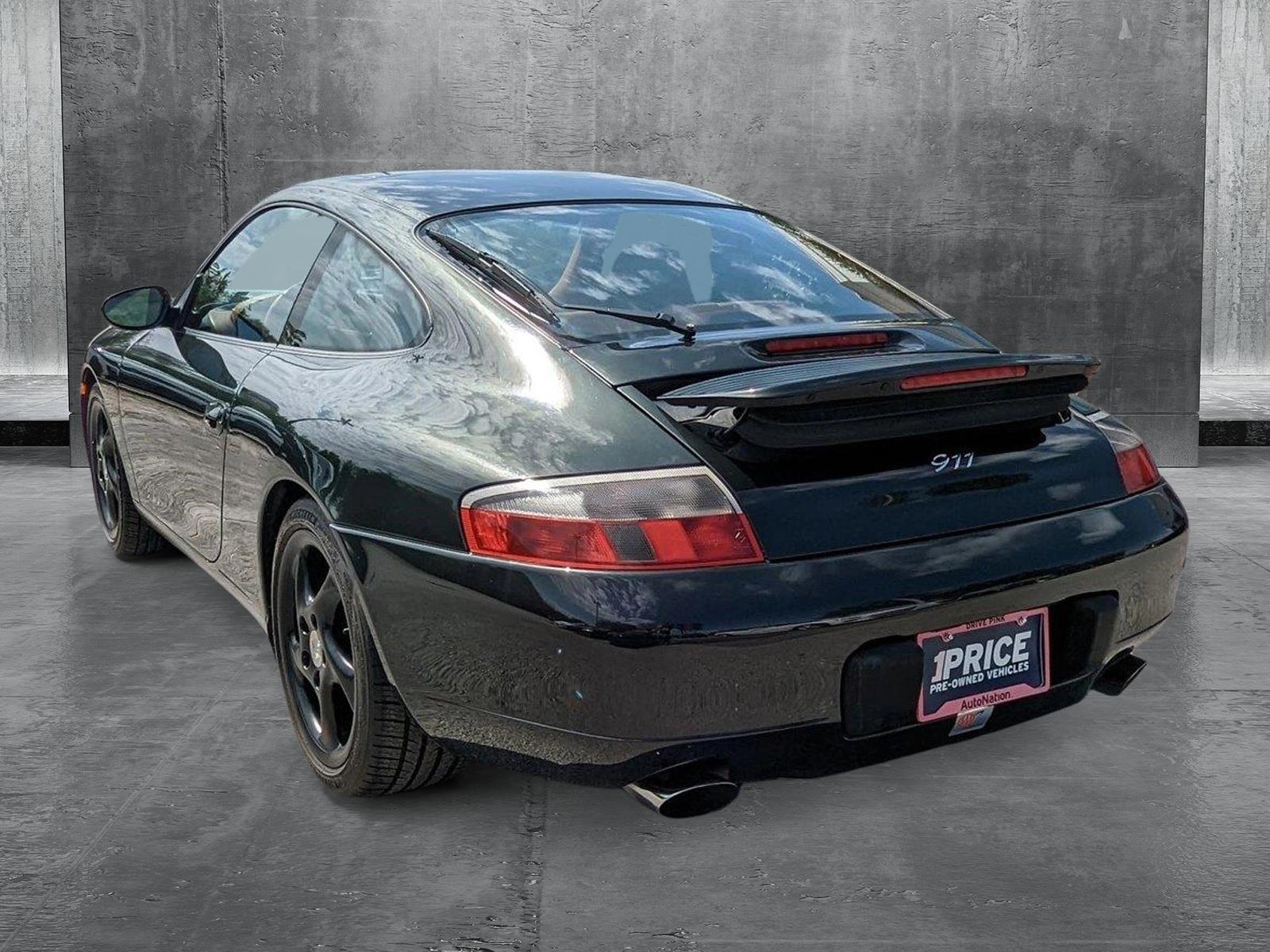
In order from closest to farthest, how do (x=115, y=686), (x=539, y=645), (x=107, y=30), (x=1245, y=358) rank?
(x=539, y=645) → (x=115, y=686) → (x=107, y=30) → (x=1245, y=358)

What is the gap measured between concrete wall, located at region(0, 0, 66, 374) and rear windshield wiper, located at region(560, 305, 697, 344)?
9.31 m

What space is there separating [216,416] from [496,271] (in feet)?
3.33

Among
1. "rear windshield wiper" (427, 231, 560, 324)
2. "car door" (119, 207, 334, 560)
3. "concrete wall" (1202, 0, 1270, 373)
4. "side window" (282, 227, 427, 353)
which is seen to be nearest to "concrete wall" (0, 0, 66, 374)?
"car door" (119, 207, 334, 560)

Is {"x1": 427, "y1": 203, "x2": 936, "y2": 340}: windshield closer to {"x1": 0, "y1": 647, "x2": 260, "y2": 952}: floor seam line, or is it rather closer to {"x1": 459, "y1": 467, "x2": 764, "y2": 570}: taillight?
{"x1": 459, "y1": 467, "x2": 764, "y2": 570}: taillight

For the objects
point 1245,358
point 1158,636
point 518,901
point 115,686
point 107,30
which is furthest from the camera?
point 1245,358

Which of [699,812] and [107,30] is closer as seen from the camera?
[699,812]

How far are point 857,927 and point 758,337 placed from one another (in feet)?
3.79

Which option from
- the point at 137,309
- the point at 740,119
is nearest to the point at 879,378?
the point at 137,309

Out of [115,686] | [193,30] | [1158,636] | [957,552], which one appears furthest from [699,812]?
[193,30]

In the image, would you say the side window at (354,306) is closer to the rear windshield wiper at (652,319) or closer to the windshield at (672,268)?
the windshield at (672,268)

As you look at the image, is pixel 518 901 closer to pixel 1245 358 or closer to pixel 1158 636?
pixel 1158 636

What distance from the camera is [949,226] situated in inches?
324

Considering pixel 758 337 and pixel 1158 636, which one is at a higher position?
pixel 758 337

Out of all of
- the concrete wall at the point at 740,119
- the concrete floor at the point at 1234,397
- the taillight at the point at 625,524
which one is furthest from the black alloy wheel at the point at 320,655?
the concrete floor at the point at 1234,397
